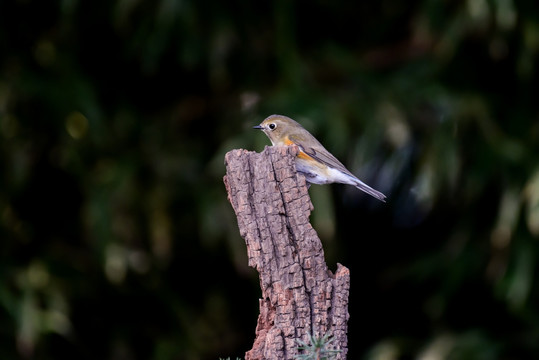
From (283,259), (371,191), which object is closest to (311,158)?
(371,191)

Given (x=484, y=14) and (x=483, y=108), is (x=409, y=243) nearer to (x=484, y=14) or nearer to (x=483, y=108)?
(x=483, y=108)

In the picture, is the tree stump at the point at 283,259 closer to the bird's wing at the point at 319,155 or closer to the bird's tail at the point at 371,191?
the bird's tail at the point at 371,191

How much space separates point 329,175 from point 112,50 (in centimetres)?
331

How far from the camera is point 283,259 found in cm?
244

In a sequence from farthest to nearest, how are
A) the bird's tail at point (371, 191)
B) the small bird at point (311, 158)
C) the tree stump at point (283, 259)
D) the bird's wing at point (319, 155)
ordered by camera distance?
1. the bird's wing at point (319, 155)
2. the small bird at point (311, 158)
3. the bird's tail at point (371, 191)
4. the tree stump at point (283, 259)

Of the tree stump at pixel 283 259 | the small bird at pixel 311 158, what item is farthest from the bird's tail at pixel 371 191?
the tree stump at pixel 283 259

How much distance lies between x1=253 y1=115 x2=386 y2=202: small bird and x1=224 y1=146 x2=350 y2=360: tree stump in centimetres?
157

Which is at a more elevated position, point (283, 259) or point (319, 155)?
point (319, 155)

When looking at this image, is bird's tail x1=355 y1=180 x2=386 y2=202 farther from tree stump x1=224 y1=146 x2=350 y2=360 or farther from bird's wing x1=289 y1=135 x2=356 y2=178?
tree stump x1=224 y1=146 x2=350 y2=360

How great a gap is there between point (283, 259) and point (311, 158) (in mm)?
1855

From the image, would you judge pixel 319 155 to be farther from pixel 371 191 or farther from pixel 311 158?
pixel 371 191

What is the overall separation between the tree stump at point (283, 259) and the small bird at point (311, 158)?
5.16 ft

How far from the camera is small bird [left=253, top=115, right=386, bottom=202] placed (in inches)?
165

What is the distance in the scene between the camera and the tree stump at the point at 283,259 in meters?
2.38
